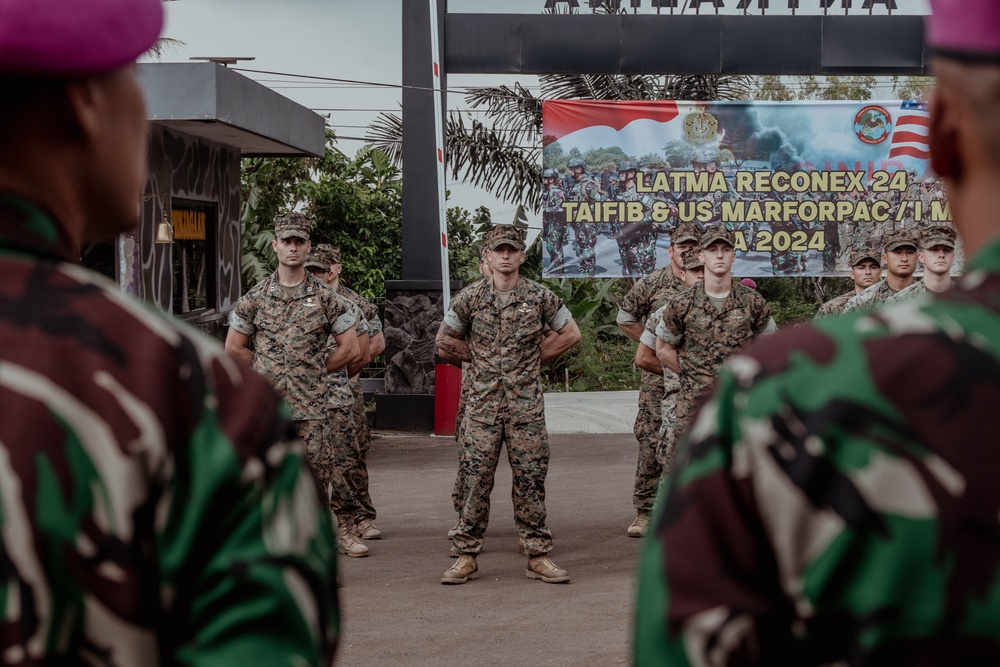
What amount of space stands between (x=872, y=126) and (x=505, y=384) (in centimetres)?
803

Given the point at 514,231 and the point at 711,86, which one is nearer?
the point at 514,231

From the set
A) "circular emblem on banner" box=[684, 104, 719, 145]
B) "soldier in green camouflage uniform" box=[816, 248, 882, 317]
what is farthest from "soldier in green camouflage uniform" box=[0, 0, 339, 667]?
"circular emblem on banner" box=[684, 104, 719, 145]

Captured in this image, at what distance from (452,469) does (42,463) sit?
1026 cm

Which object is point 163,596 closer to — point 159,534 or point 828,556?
point 159,534

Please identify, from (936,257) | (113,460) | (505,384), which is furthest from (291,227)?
(113,460)

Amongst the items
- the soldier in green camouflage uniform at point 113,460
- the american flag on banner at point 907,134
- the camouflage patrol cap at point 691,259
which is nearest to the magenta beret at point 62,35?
the soldier in green camouflage uniform at point 113,460

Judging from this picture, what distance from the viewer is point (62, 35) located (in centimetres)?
123

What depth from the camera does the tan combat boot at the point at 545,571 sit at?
7.11 meters

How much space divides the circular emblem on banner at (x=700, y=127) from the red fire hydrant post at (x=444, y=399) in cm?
363

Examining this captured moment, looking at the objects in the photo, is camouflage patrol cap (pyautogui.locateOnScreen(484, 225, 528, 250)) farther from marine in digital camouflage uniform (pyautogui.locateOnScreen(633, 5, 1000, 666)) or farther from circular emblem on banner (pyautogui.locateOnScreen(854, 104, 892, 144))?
circular emblem on banner (pyautogui.locateOnScreen(854, 104, 892, 144))

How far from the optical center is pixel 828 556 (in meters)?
1.16

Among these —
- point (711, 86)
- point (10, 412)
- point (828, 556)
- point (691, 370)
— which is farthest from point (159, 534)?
point (711, 86)

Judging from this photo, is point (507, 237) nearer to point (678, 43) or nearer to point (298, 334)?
point (298, 334)

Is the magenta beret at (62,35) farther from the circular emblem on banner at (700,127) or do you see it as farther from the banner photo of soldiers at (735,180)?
the circular emblem on banner at (700,127)
